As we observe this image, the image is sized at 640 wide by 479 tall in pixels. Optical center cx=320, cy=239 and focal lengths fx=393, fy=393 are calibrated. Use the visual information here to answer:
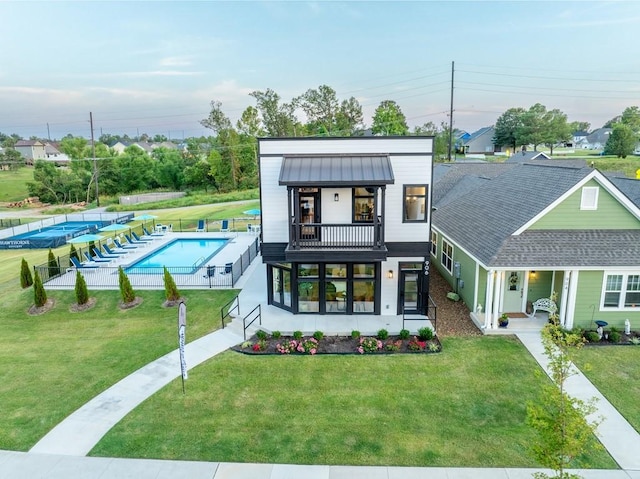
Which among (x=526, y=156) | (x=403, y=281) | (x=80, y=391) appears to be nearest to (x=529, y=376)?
(x=403, y=281)

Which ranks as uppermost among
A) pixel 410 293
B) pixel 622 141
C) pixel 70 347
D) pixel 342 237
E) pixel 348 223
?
pixel 622 141

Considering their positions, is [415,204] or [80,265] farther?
[80,265]

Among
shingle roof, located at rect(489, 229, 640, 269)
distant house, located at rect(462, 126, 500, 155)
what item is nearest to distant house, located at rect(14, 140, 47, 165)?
distant house, located at rect(462, 126, 500, 155)

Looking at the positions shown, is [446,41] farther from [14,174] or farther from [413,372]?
[14,174]

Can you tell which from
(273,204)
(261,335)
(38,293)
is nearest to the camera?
(261,335)

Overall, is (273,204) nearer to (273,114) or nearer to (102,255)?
(102,255)

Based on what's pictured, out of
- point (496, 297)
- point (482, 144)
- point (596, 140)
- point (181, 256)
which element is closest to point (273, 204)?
point (496, 297)

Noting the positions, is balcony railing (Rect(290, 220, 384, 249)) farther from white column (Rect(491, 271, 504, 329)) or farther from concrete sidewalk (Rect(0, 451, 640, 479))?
concrete sidewalk (Rect(0, 451, 640, 479))
